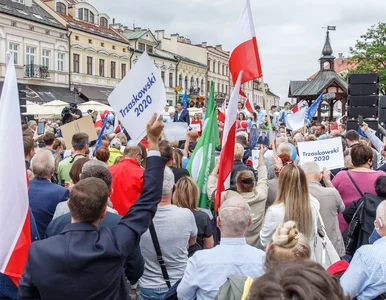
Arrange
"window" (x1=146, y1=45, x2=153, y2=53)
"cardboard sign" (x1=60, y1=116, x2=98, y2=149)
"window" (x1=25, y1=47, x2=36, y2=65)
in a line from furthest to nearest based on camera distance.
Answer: "window" (x1=146, y1=45, x2=153, y2=53) → "window" (x1=25, y1=47, x2=36, y2=65) → "cardboard sign" (x1=60, y1=116, x2=98, y2=149)

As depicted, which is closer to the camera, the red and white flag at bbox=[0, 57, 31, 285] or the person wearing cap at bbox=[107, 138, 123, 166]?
the red and white flag at bbox=[0, 57, 31, 285]

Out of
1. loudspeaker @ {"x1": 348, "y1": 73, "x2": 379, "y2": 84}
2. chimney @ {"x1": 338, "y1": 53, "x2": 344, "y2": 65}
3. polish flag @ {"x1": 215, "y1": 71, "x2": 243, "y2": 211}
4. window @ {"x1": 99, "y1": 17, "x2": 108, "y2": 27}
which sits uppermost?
chimney @ {"x1": 338, "y1": 53, "x2": 344, "y2": 65}

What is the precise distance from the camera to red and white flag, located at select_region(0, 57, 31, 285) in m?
2.80

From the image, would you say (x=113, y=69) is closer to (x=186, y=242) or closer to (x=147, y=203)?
(x=186, y=242)

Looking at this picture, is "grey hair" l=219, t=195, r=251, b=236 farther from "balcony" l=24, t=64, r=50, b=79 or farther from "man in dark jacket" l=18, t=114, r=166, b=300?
"balcony" l=24, t=64, r=50, b=79

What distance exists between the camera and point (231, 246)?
118 inches

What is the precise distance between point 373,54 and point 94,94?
2854 centimetres

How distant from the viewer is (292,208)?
3893 mm

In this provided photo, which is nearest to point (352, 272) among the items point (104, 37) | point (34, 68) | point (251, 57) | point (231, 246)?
point (231, 246)

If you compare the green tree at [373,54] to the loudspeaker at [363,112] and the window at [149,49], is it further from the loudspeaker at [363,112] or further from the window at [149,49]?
the loudspeaker at [363,112]

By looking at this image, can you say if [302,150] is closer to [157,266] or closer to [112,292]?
[157,266]

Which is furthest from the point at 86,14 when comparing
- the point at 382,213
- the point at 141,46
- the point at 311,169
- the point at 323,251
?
the point at 382,213

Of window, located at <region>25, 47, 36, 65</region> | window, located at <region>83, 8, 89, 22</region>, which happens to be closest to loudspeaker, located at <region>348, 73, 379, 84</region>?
window, located at <region>25, 47, 36, 65</region>

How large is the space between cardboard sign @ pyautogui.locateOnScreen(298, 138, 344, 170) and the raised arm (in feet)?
13.2
